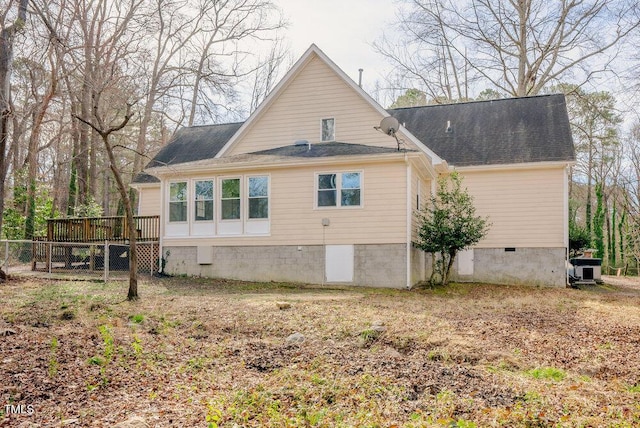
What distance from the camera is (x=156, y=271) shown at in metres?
17.4

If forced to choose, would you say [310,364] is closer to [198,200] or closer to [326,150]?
[326,150]

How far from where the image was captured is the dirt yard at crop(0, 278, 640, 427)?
428cm

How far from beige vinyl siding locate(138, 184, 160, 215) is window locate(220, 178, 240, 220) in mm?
6070

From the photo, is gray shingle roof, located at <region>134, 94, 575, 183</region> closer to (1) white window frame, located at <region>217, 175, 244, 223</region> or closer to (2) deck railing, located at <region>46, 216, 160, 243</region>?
(1) white window frame, located at <region>217, 175, 244, 223</region>

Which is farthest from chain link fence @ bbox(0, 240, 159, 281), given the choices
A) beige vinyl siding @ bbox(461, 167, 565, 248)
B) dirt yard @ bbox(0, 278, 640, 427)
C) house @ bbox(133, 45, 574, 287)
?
beige vinyl siding @ bbox(461, 167, 565, 248)

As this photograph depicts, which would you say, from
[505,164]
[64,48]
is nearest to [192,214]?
[64,48]

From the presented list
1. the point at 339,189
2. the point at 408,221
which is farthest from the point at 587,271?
the point at 339,189

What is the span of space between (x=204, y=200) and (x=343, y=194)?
4.63 metres

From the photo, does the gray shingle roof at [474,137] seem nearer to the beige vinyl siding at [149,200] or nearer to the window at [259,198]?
the beige vinyl siding at [149,200]

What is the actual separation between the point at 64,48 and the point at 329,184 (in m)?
7.55

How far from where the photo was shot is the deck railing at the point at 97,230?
60.2 feet

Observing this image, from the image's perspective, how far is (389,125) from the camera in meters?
15.2

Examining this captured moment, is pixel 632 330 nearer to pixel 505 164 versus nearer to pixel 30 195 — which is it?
pixel 505 164

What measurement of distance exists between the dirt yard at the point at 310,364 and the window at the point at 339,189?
15.6 ft
